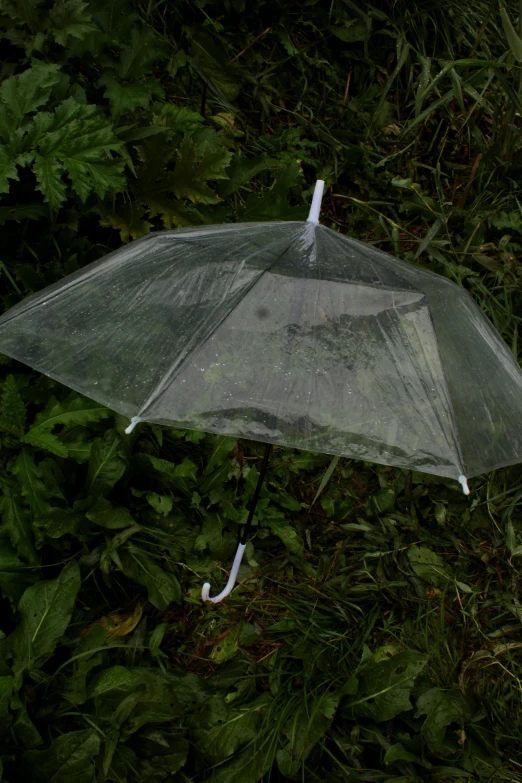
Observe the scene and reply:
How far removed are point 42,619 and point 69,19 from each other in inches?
84.3

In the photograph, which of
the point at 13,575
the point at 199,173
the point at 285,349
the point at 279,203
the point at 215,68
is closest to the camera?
the point at 285,349

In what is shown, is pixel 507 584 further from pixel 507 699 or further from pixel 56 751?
pixel 56 751

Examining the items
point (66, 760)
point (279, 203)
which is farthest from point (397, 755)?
point (279, 203)

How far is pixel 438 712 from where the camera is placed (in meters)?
2.47

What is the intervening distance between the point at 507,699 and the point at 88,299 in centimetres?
235

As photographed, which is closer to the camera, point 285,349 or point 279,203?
point 285,349

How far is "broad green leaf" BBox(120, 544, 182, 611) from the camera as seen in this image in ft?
8.20

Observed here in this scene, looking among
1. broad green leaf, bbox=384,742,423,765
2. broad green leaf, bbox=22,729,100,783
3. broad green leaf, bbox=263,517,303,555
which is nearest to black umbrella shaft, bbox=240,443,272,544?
broad green leaf, bbox=263,517,303,555

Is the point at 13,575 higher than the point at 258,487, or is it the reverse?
the point at 258,487

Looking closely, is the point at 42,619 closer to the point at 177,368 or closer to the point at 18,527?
the point at 18,527

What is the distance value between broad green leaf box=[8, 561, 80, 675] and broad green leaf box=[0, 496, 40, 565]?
0.15 metres

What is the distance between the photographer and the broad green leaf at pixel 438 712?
242cm

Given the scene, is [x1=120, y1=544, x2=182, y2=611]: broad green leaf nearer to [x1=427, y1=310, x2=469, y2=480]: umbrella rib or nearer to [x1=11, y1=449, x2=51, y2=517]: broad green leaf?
[x1=11, y1=449, x2=51, y2=517]: broad green leaf

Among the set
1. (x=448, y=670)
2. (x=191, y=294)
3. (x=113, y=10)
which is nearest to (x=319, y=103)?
(x=113, y=10)
